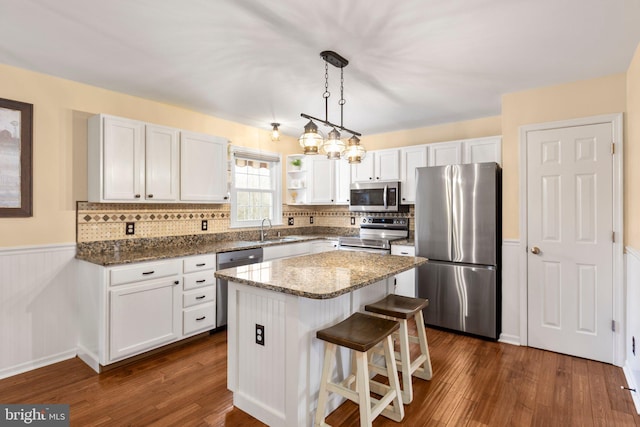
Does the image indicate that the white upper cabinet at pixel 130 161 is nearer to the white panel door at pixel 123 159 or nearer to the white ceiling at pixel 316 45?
the white panel door at pixel 123 159

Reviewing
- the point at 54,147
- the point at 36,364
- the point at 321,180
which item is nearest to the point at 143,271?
the point at 36,364

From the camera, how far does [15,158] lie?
8.70 ft

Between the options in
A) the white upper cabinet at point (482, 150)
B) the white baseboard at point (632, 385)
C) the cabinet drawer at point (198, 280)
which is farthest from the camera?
the white upper cabinet at point (482, 150)

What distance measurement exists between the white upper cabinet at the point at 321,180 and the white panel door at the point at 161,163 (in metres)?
2.10

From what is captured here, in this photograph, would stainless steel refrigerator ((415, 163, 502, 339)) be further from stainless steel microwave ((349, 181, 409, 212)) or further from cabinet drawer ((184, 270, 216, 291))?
cabinet drawer ((184, 270, 216, 291))

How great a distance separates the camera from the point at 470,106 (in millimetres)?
3658

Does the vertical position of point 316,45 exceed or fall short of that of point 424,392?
it exceeds it

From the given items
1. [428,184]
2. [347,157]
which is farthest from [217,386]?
[428,184]

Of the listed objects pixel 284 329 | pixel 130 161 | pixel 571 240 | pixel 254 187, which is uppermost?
pixel 130 161

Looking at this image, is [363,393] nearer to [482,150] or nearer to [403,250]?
[403,250]

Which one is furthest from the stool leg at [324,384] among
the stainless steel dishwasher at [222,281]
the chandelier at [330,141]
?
the stainless steel dishwasher at [222,281]

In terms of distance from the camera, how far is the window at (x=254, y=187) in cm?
445

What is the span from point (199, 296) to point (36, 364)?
1331 millimetres

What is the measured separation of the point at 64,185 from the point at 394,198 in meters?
3.53
